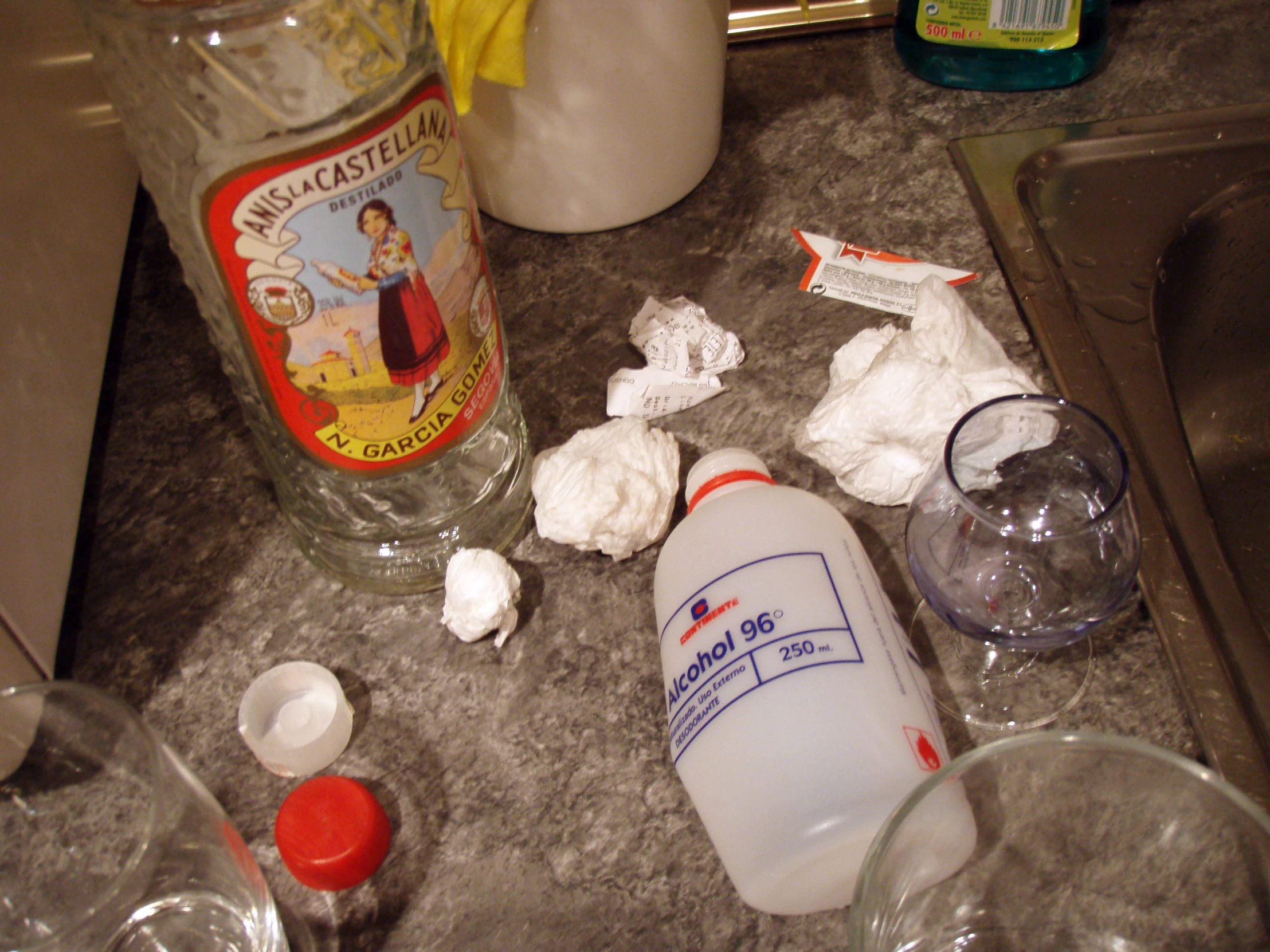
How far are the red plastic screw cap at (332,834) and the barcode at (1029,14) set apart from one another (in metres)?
0.81

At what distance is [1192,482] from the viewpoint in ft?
2.08

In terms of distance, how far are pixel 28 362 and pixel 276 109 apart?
271 millimetres

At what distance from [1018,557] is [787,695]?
0.20m

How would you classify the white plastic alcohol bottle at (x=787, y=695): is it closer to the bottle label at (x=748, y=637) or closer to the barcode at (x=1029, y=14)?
the bottle label at (x=748, y=637)

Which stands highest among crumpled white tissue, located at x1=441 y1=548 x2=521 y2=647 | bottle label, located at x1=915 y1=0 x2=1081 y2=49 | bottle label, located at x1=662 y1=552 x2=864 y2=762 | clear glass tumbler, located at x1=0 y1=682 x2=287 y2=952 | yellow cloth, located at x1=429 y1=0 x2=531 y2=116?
yellow cloth, located at x1=429 y1=0 x2=531 y2=116

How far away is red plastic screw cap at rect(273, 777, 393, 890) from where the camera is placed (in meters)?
0.50

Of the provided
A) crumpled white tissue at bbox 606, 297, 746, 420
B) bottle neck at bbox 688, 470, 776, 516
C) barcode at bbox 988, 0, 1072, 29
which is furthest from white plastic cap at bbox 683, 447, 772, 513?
barcode at bbox 988, 0, 1072, 29

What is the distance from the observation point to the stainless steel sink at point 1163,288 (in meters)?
0.67

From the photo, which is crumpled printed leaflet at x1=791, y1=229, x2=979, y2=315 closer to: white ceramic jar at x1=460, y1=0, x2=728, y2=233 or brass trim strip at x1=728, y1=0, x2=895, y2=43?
white ceramic jar at x1=460, y1=0, x2=728, y2=233

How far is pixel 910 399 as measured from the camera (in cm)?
63

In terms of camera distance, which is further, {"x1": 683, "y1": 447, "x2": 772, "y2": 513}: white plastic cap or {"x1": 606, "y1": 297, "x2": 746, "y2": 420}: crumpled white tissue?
{"x1": 606, "y1": 297, "x2": 746, "y2": 420}: crumpled white tissue

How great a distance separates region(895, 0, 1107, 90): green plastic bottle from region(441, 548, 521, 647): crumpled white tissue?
65 centimetres

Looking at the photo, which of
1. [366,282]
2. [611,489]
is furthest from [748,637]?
[366,282]

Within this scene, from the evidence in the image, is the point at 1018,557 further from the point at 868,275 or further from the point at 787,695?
the point at 868,275
